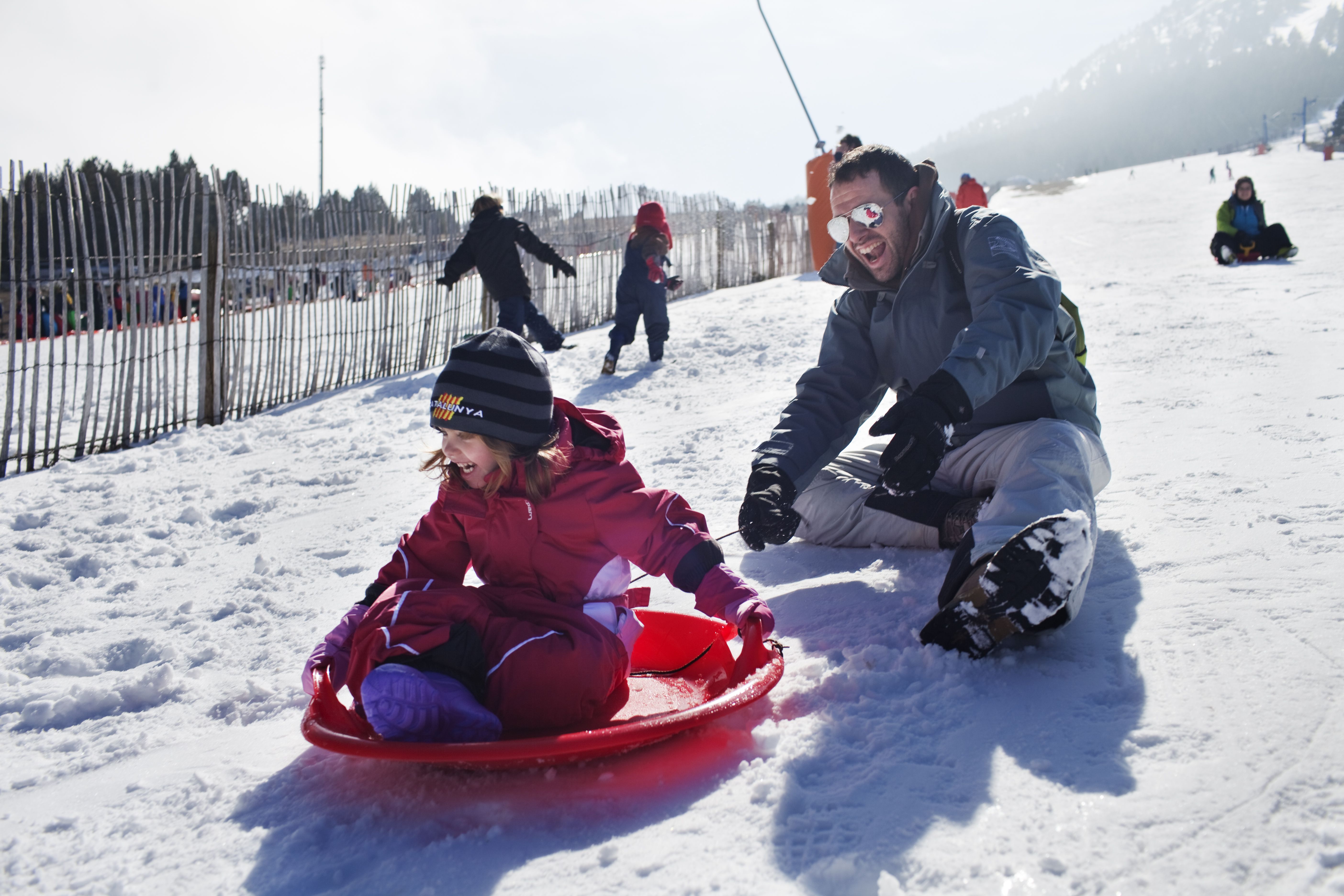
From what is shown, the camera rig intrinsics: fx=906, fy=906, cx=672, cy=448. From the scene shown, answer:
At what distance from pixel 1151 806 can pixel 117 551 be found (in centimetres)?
319

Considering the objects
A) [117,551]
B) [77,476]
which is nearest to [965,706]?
[117,551]

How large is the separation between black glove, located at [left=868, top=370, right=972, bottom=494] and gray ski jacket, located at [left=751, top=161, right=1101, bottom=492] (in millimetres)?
52

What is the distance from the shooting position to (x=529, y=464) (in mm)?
1798

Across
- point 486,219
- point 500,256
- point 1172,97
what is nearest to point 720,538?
point 500,256

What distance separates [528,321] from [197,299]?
2.28 m

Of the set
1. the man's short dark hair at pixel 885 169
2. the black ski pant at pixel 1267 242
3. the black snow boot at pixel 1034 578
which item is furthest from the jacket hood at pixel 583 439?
the black ski pant at pixel 1267 242

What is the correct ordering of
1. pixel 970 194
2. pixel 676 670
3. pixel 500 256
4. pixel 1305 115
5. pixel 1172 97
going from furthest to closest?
pixel 1172 97 → pixel 1305 115 → pixel 970 194 → pixel 500 256 → pixel 676 670

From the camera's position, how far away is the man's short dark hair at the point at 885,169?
2.30m

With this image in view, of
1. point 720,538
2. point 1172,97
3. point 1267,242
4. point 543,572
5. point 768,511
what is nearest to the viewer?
point 543,572

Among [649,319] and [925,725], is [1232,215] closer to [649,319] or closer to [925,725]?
[649,319]

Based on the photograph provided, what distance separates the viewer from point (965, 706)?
1.63m

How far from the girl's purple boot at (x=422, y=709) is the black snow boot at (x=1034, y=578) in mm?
926

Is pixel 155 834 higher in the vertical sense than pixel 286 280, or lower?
lower

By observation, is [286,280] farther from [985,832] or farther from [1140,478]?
[985,832]
